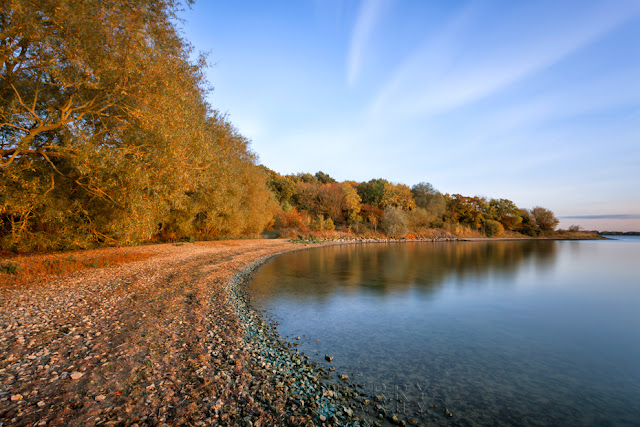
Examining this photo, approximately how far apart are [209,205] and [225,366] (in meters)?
17.5

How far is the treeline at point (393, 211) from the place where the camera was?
151 ft

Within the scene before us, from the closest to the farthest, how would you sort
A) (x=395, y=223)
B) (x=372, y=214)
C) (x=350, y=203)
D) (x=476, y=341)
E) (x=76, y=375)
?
(x=76, y=375) < (x=476, y=341) < (x=395, y=223) < (x=350, y=203) < (x=372, y=214)

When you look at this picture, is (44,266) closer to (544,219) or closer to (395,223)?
(395,223)

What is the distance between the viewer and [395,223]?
46.0 metres

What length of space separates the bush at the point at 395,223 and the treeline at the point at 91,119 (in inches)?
1456

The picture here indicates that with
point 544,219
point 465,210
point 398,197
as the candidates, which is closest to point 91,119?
point 398,197

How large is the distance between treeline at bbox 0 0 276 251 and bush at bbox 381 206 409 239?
121 feet

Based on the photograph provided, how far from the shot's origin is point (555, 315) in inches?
376

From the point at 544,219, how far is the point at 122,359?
7565cm

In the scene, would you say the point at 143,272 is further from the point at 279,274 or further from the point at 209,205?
the point at 209,205

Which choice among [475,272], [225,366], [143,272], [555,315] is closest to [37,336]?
[225,366]

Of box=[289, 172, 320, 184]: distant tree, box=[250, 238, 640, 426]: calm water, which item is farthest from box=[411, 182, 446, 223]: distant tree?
box=[250, 238, 640, 426]: calm water

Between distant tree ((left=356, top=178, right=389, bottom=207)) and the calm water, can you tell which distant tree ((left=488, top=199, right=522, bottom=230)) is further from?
the calm water

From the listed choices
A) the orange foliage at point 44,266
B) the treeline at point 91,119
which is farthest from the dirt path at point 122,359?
the treeline at point 91,119
